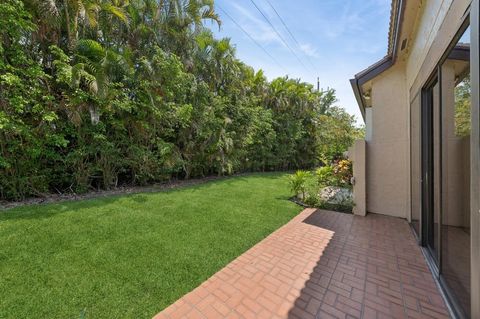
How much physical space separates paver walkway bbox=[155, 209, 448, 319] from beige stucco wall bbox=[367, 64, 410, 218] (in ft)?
5.53

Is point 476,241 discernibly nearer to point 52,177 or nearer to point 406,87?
point 406,87

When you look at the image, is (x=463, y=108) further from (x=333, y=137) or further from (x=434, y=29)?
(x=333, y=137)

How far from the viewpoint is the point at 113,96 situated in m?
6.21

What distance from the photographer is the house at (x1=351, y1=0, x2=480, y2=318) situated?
1.88m

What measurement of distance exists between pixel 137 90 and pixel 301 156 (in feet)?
46.3

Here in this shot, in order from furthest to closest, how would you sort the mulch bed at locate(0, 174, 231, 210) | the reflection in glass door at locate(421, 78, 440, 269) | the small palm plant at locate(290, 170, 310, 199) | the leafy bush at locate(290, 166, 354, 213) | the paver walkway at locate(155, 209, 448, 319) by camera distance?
1. the small palm plant at locate(290, 170, 310, 199)
2. the leafy bush at locate(290, 166, 354, 213)
3. the mulch bed at locate(0, 174, 231, 210)
4. the reflection in glass door at locate(421, 78, 440, 269)
5. the paver walkway at locate(155, 209, 448, 319)

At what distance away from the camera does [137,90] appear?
22.9 ft

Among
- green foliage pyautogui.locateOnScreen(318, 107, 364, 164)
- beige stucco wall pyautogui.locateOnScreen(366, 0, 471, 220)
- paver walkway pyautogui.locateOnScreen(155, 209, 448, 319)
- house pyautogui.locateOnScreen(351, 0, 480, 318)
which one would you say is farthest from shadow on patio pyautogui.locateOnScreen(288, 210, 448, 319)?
green foliage pyautogui.locateOnScreen(318, 107, 364, 164)

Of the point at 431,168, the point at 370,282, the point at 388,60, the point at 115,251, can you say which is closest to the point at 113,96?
the point at 115,251

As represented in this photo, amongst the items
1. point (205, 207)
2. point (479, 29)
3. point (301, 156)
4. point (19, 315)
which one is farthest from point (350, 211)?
point (301, 156)

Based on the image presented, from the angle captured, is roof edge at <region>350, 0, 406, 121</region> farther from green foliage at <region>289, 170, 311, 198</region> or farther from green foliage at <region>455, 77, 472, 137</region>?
green foliage at <region>289, 170, 311, 198</region>

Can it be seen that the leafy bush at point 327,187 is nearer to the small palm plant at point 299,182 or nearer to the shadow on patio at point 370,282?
the small palm plant at point 299,182

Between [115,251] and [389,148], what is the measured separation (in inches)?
272

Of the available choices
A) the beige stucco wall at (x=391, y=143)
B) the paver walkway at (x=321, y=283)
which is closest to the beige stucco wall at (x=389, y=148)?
the beige stucco wall at (x=391, y=143)
